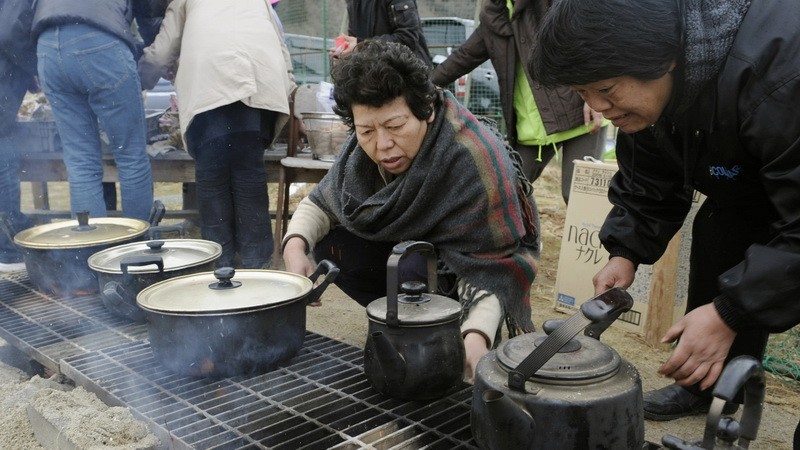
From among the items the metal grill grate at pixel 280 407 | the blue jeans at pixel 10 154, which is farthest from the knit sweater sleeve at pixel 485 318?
the blue jeans at pixel 10 154

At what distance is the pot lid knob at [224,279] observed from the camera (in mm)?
2139

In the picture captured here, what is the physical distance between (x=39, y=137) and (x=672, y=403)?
5.01 meters

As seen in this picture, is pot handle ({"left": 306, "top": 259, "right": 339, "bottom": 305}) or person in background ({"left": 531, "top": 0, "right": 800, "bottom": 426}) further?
pot handle ({"left": 306, "top": 259, "right": 339, "bottom": 305})

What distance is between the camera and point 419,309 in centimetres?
192

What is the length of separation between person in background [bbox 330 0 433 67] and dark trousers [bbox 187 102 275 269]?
0.77 metres

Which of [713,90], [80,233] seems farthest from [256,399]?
[713,90]

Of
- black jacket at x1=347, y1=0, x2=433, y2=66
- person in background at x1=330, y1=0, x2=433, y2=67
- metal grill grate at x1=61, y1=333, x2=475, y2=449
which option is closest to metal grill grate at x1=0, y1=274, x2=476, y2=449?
metal grill grate at x1=61, y1=333, x2=475, y2=449

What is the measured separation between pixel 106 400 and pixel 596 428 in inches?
60.9

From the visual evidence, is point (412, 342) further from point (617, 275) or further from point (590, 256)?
point (590, 256)

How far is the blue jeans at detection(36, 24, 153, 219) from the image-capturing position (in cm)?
389

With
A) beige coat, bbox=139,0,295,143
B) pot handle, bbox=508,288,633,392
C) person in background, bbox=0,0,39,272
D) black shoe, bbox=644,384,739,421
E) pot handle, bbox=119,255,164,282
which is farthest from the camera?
person in background, bbox=0,0,39,272

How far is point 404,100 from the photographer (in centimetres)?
245

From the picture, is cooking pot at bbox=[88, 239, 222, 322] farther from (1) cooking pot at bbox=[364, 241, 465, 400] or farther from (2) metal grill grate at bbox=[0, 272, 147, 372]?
(1) cooking pot at bbox=[364, 241, 465, 400]

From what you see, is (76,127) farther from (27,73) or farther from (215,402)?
(215,402)
